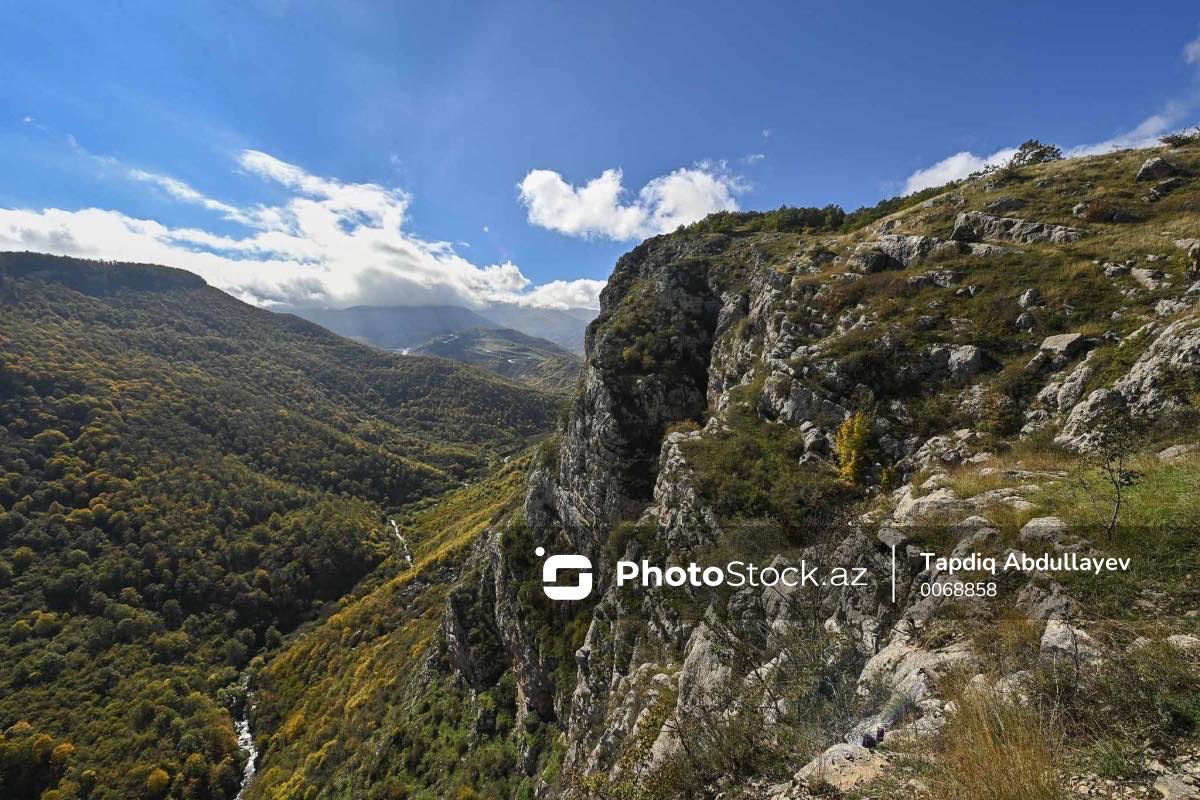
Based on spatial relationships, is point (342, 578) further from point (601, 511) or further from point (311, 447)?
point (601, 511)

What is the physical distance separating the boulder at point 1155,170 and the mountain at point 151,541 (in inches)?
4840

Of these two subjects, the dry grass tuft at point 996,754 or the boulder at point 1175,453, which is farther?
the boulder at point 1175,453

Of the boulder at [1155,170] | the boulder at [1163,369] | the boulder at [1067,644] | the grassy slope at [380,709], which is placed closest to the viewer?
the boulder at [1067,644]

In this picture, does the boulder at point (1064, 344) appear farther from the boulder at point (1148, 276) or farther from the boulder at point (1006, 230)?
the boulder at point (1006, 230)

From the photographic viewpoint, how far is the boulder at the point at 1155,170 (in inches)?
1240

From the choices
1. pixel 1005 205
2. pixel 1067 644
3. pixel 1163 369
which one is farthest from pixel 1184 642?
pixel 1005 205

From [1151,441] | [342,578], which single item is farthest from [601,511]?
[342,578]

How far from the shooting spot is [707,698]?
15148 mm

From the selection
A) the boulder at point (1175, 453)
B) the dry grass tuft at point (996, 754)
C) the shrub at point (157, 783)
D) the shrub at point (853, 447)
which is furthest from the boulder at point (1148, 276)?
the shrub at point (157, 783)

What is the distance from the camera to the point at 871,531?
48.2 ft

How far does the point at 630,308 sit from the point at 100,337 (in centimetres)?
22413

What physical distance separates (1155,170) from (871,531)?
40.0m

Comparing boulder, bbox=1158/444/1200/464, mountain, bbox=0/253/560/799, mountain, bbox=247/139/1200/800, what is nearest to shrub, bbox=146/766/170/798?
mountain, bbox=0/253/560/799

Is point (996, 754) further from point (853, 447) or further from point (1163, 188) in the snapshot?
point (1163, 188)
